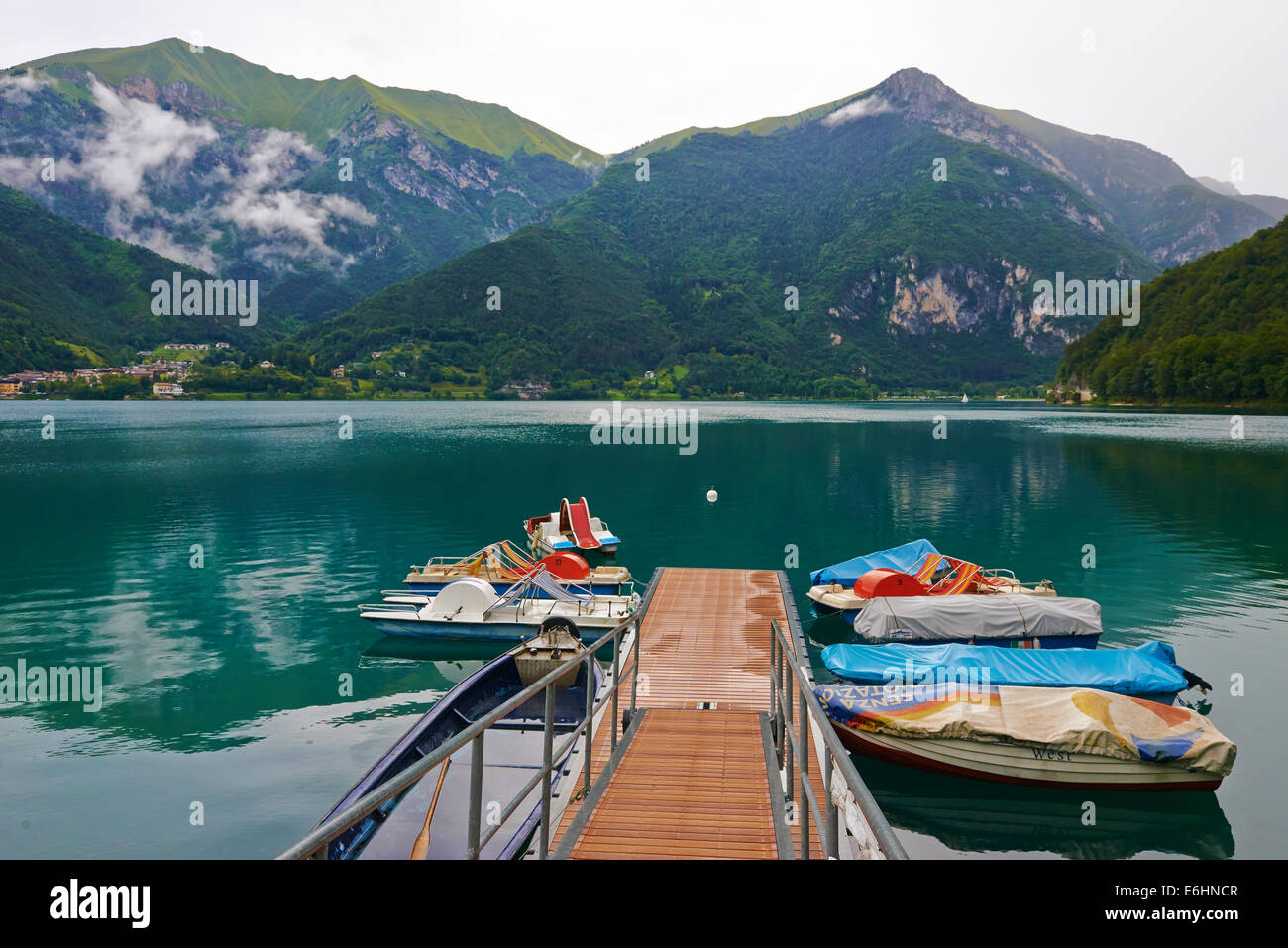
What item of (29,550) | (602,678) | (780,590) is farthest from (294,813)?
(29,550)

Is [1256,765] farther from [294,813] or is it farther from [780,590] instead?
[294,813]

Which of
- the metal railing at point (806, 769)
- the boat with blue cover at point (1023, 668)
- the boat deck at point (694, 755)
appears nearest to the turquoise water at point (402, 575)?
the boat with blue cover at point (1023, 668)

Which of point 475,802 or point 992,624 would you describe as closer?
point 475,802

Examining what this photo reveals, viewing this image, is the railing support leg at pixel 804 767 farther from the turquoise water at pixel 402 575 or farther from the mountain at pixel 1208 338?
the mountain at pixel 1208 338

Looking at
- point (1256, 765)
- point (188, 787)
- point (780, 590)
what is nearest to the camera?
point (188, 787)

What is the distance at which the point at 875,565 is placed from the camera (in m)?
26.9

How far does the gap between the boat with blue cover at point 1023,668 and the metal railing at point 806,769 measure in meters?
5.27

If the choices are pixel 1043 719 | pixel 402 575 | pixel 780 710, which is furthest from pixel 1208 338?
pixel 780 710

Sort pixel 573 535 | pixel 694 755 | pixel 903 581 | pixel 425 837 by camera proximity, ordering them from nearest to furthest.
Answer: pixel 425 837, pixel 694 755, pixel 903 581, pixel 573 535

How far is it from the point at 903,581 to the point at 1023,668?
7941mm

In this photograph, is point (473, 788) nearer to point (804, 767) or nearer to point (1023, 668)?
point (804, 767)

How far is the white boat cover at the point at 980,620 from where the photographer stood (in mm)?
20547

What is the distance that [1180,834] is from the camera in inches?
492
